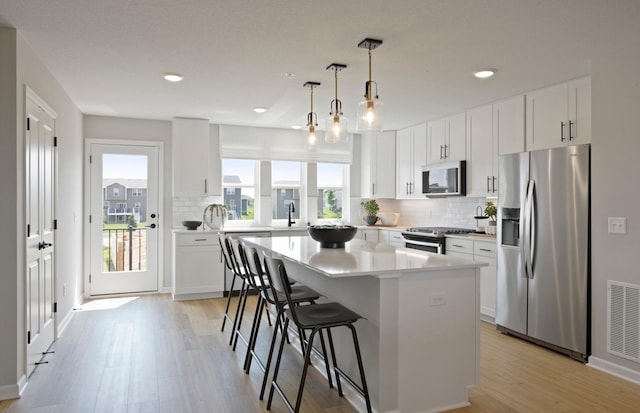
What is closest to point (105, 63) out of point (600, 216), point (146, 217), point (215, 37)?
point (215, 37)

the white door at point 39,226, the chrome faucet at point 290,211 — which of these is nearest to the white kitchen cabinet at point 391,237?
the chrome faucet at point 290,211

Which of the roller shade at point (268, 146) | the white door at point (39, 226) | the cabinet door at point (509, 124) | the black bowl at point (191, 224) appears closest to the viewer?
the white door at point (39, 226)

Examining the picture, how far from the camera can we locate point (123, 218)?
19.3 feet

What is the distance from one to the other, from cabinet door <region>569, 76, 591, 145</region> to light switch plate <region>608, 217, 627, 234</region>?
2.56 ft

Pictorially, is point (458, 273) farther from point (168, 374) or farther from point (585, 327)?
point (168, 374)

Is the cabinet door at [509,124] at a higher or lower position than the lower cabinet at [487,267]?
higher

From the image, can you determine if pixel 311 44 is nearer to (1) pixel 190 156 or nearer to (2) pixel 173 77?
(2) pixel 173 77

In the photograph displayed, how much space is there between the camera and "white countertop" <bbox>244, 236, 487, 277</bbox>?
8.04 ft

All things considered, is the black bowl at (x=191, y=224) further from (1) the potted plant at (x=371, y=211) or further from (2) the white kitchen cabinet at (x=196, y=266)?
(1) the potted plant at (x=371, y=211)

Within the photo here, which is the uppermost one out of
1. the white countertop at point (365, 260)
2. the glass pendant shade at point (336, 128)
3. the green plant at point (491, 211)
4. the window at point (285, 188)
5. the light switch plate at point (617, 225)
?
the glass pendant shade at point (336, 128)

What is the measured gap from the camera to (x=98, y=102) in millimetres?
4992

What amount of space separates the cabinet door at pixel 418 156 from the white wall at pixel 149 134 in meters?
3.38

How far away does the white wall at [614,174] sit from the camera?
3.21 metres

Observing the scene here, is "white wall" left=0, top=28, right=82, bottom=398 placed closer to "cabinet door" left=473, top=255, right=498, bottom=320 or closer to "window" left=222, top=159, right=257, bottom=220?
"window" left=222, top=159, right=257, bottom=220
